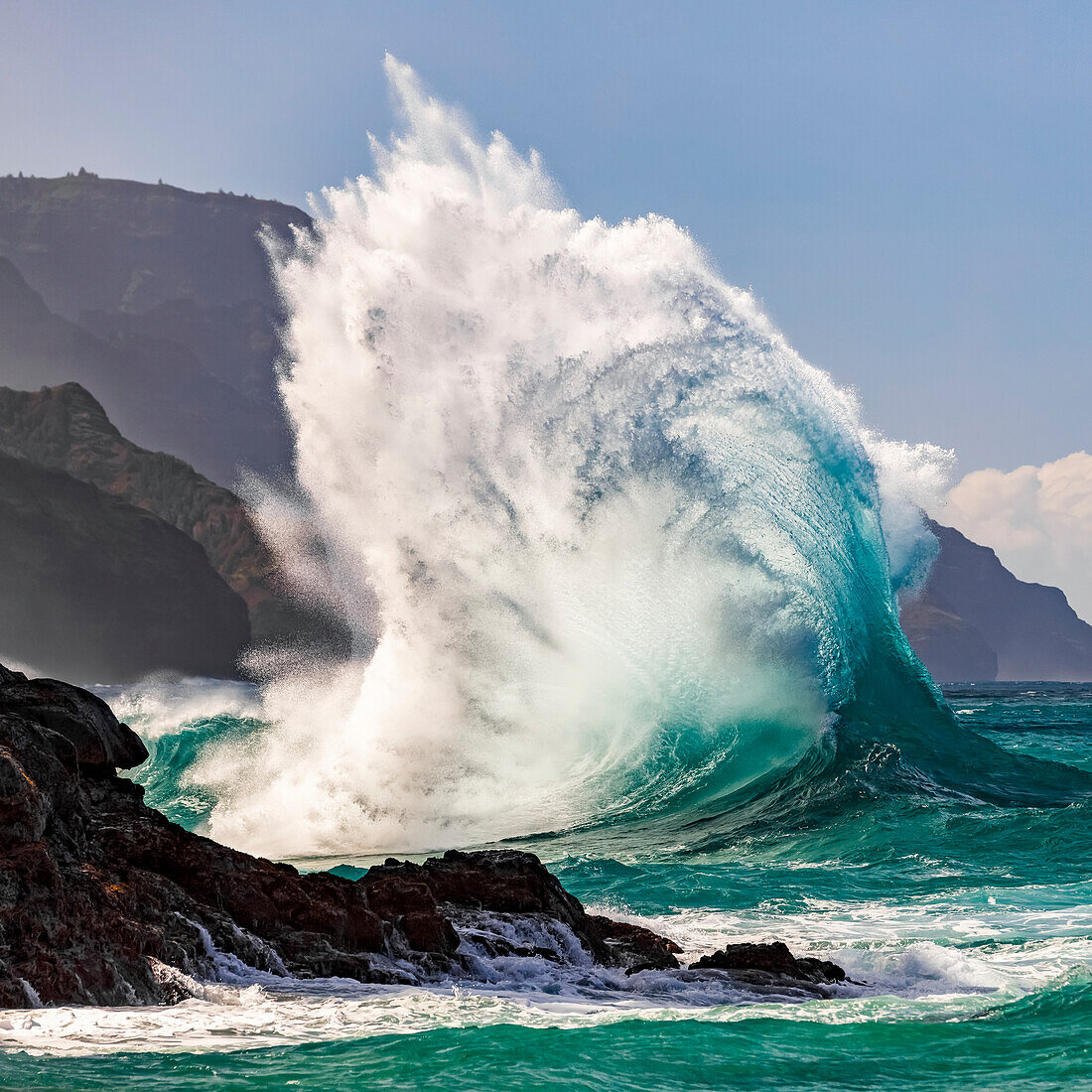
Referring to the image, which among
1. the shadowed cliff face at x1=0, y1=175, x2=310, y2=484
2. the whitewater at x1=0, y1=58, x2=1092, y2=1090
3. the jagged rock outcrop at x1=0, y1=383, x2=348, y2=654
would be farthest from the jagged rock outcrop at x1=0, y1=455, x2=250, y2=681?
the shadowed cliff face at x1=0, y1=175, x2=310, y2=484

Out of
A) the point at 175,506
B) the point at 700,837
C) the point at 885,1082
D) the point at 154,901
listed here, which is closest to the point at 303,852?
the point at 700,837

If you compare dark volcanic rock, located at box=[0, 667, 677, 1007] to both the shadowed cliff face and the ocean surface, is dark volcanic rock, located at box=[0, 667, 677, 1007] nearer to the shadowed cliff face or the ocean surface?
the ocean surface

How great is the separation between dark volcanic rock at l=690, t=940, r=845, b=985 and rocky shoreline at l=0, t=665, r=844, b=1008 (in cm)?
1

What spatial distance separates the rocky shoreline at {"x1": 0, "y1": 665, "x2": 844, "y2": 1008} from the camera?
6.16m

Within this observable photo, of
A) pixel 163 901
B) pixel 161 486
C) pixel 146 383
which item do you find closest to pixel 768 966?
pixel 163 901

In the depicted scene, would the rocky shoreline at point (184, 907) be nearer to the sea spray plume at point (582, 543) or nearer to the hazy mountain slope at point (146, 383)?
the sea spray plume at point (582, 543)

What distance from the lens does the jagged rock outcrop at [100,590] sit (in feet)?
245

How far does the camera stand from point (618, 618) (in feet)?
63.0

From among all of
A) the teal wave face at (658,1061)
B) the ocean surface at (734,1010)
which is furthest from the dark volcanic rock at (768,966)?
the teal wave face at (658,1061)

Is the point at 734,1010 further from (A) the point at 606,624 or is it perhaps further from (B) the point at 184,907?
(A) the point at 606,624

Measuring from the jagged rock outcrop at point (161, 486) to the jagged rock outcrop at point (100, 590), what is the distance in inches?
427

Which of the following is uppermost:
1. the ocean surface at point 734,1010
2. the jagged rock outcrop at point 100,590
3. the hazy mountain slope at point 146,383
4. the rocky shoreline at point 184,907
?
the hazy mountain slope at point 146,383

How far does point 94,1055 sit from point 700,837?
35.0 ft

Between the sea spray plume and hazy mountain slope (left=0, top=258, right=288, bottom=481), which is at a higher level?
hazy mountain slope (left=0, top=258, right=288, bottom=481)
